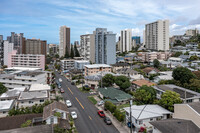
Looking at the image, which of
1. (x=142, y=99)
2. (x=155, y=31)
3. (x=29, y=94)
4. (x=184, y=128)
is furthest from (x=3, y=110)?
(x=155, y=31)

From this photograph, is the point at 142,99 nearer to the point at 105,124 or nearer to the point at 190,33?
the point at 105,124

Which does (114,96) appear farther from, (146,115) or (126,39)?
(126,39)

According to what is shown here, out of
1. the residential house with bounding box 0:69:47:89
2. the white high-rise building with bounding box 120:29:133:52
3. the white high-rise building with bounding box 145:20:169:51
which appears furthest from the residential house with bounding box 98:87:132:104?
the white high-rise building with bounding box 120:29:133:52

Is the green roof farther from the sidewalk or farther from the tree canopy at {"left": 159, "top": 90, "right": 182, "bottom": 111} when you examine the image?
the tree canopy at {"left": 159, "top": 90, "right": 182, "bottom": 111}

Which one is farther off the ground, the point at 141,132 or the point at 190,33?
the point at 190,33

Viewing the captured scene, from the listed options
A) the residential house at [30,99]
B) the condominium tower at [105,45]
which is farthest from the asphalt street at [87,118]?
the condominium tower at [105,45]

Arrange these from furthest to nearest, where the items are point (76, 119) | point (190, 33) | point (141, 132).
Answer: point (190, 33), point (76, 119), point (141, 132)

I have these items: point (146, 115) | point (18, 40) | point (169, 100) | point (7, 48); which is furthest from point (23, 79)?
point (18, 40)
